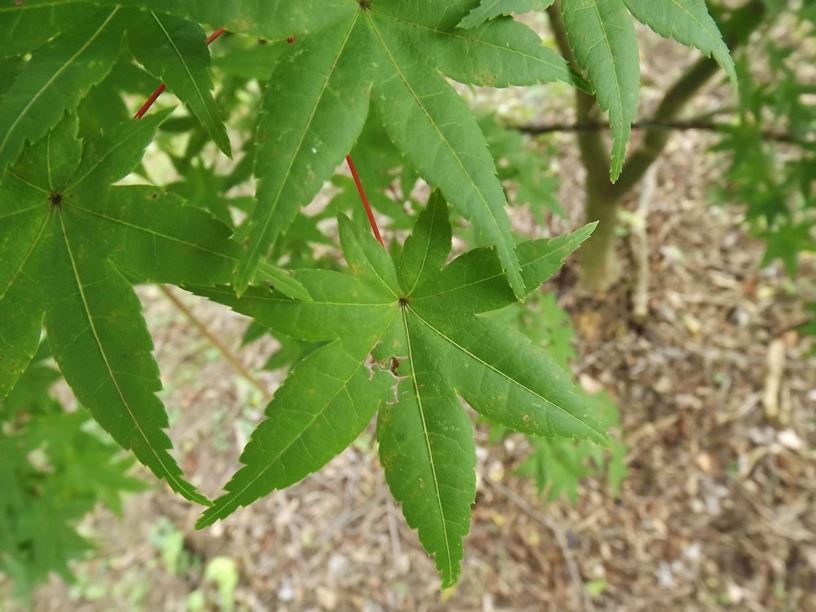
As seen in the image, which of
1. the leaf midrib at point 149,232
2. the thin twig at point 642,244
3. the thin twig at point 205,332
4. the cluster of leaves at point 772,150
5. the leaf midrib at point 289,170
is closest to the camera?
the leaf midrib at point 289,170

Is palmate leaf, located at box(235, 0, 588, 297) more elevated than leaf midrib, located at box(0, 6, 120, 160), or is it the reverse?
leaf midrib, located at box(0, 6, 120, 160)

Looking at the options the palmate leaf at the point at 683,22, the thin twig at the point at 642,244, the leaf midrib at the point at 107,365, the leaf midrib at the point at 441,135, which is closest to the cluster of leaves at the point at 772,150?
the thin twig at the point at 642,244

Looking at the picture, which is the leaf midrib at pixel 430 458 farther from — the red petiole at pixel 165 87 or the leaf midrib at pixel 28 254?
the leaf midrib at pixel 28 254

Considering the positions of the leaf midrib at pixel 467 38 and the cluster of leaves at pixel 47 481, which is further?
the cluster of leaves at pixel 47 481

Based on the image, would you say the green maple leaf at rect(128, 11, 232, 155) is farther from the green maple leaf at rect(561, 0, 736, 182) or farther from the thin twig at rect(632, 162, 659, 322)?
the thin twig at rect(632, 162, 659, 322)

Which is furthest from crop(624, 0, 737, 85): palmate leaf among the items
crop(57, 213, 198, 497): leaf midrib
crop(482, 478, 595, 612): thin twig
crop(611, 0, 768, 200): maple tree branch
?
crop(482, 478, 595, 612): thin twig

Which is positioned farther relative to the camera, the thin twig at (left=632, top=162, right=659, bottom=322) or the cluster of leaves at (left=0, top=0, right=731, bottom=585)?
the thin twig at (left=632, top=162, right=659, bottom=322)
